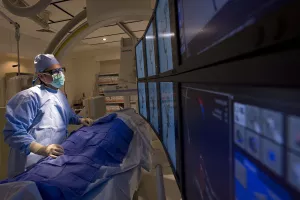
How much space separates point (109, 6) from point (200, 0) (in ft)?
6.21

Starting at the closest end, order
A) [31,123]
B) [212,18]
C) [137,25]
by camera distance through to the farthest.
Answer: [212,18] → [31,123] → [137,25]

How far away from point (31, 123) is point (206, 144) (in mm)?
1748

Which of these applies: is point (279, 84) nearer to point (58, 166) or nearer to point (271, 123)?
point (271, 123)

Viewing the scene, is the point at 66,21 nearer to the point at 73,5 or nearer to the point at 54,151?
the point at 73,5

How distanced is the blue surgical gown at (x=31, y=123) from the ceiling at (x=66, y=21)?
5.12 ft

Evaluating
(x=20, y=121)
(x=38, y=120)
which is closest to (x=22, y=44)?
(x=38, y=120)

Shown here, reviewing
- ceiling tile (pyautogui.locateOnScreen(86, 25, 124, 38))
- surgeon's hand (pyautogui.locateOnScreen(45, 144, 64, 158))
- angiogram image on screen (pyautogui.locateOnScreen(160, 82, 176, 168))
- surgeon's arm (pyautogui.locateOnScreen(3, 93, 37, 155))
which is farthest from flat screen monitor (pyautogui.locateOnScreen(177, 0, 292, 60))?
ceiling tile (pyautogui.locateOnScreen(86, 25, 124, 38))

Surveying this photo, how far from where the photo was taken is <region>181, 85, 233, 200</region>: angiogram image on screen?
370 mm

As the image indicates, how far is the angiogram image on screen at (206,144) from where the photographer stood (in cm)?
37

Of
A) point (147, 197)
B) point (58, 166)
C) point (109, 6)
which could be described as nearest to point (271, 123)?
point (58, 166)

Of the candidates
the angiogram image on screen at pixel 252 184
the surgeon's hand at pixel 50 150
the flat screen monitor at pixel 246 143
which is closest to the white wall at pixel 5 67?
the surgeon's hand at pixel 50 150

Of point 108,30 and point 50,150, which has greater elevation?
point 108,30

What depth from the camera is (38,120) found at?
187 cm

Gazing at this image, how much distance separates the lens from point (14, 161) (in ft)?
6.41
